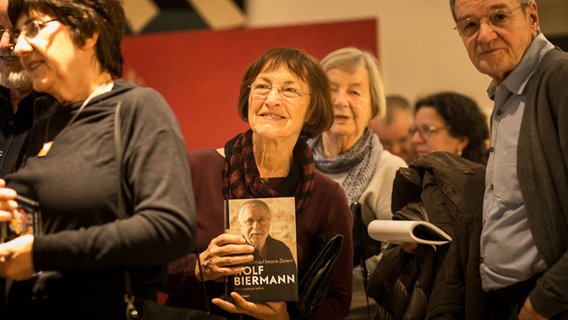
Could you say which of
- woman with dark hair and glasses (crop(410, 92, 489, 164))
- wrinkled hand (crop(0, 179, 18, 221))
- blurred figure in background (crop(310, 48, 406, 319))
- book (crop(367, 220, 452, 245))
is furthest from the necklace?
woman with dark hair and glasses (crop(410, 92, 489, 164))

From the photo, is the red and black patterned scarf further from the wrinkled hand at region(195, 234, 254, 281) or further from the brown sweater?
the wrinkled hand at region(195, 234, 254, 281)

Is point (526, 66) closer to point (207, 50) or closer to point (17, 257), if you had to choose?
point (17, 257)

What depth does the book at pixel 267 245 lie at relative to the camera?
2.25m

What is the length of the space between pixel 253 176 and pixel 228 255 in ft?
0.99

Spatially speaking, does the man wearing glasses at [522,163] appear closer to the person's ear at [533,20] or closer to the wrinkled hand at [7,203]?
the person's ear at [533,20]

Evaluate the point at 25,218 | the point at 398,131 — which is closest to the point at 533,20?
the point at 25,218

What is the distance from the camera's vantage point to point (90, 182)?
1.65 m

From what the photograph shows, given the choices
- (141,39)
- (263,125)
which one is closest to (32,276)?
(263,125)

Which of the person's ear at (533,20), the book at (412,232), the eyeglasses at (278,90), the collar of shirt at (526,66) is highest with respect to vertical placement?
the person's ear at (533,20)

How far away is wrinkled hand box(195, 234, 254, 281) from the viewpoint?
2.23 metres

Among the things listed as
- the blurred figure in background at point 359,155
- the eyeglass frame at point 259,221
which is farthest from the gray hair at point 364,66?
the eyeglass frame at point 259,221

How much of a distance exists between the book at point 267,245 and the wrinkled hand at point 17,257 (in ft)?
2.47

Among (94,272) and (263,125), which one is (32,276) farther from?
(263,125)

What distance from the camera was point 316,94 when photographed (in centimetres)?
252
